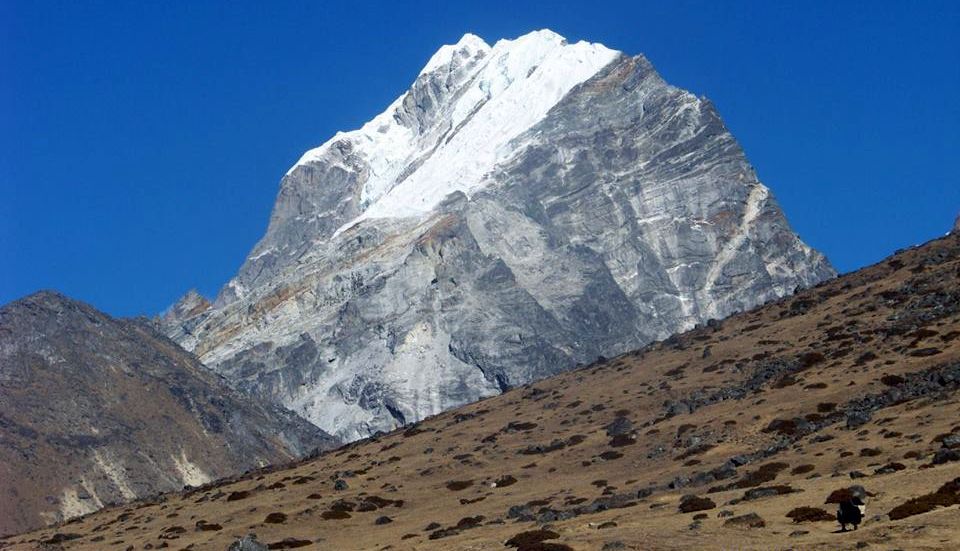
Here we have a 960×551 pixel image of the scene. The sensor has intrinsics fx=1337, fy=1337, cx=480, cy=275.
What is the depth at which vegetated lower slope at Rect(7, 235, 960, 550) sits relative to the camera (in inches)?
2333

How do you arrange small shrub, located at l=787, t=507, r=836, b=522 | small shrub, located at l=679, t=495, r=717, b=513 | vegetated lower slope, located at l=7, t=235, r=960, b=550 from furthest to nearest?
Answer: 1. small shrub, located at l=679, t=495, r=717, b=513
2. vegetated lower slope, located at l=7, t=235, r=960, b=550
3. small shrub, located at l=787, t=507, r=836, b=522

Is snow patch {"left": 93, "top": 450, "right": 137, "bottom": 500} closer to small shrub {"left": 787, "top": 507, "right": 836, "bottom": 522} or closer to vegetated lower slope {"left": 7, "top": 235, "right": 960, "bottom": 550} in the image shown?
vegetated lower slope {"left": 7, "top": 235, "right": 960, "bottom": 550}

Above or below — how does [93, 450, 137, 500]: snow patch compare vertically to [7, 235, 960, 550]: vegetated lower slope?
above

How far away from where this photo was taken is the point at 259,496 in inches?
4596

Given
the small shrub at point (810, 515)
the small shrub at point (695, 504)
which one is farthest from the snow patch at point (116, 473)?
the small shrub at point (810, 515)

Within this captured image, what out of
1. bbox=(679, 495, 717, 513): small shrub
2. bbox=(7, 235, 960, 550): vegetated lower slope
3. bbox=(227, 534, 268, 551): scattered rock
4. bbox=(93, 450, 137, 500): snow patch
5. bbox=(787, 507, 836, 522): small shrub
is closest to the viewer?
bbox=(787, 507, 836, 522): small shrub

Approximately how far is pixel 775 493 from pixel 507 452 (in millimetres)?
58610

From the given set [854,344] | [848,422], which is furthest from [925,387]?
[854,344]

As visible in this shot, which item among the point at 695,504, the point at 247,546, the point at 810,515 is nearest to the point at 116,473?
the point at 247,546

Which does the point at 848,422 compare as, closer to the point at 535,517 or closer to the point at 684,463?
the point at 684,463

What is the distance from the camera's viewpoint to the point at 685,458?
319ft

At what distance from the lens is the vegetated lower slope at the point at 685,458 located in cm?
5925

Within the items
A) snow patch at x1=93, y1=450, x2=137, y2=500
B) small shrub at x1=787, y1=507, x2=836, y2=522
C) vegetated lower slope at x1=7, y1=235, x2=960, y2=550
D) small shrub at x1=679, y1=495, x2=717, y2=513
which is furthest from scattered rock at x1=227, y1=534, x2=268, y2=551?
snow patch at x1=93, y1=450, x2=137, y2=500

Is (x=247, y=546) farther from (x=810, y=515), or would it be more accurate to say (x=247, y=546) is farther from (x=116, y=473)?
(x=116, y=473)
